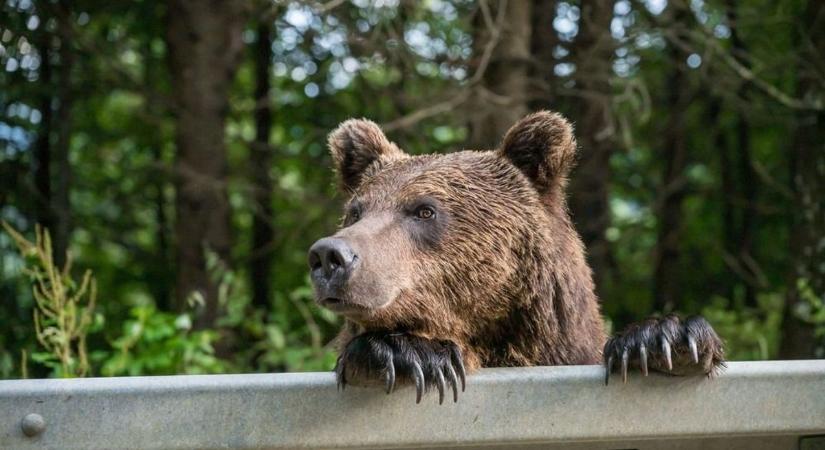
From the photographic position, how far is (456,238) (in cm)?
383

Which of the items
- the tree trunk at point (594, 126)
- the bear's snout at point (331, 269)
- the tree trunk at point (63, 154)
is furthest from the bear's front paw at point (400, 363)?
the tree trunk at point (63, 154)

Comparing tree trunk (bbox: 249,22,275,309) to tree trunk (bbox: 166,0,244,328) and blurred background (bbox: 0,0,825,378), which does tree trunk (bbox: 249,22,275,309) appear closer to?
blurred background (bbox: 0,0,825,378)

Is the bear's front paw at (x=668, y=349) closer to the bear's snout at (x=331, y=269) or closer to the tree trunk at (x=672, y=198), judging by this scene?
the bear's snout at (x=331, y=269)

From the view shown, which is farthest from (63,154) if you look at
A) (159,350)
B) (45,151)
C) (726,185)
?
(726,185)

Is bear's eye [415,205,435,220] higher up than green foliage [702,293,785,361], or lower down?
higher up

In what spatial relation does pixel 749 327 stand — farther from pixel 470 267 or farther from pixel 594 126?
pixel 470 267

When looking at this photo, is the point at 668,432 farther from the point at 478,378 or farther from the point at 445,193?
the point at 445,193

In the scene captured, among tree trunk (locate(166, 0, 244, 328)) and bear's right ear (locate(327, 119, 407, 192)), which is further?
tree trunk (locate(166, 0, 244, 328))

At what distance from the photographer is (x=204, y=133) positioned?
26.4ft

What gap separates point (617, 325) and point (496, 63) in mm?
4668

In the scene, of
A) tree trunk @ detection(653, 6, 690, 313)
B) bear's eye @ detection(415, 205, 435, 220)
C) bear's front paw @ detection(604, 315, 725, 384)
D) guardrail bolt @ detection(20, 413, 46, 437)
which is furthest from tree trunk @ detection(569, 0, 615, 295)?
guardrail bolt @ detection(20, 413, 46, 437)

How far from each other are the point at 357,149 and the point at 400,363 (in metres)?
1.75

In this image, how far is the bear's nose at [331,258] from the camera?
10.3 ft

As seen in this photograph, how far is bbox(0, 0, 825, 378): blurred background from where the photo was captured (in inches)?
264
